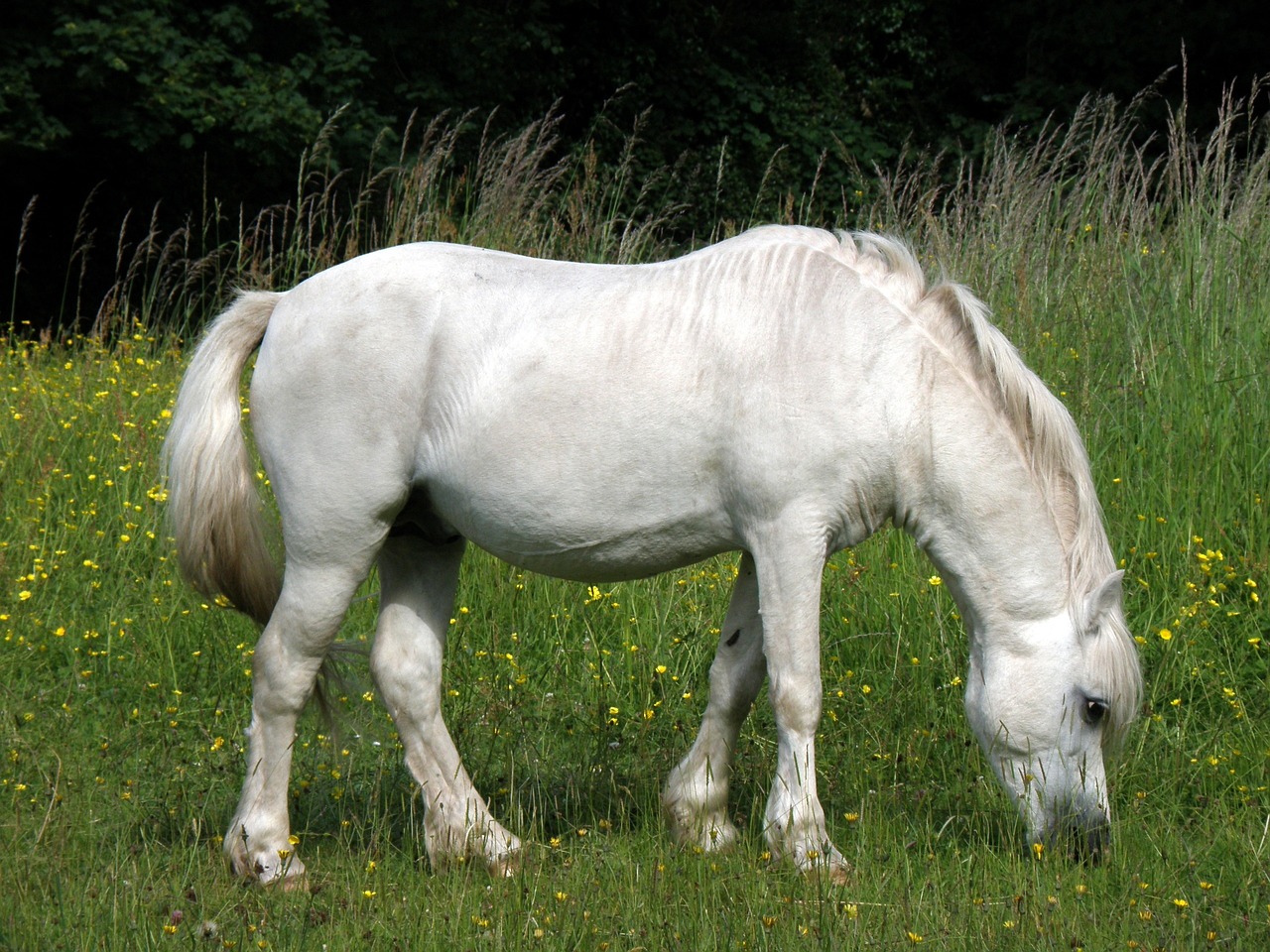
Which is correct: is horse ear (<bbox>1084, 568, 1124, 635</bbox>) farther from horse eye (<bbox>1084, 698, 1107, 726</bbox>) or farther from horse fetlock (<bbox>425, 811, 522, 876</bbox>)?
horse fetlock (<bbox>425, 811, 522, 876</bbox>)

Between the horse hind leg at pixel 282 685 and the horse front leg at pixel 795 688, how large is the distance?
1237 mm

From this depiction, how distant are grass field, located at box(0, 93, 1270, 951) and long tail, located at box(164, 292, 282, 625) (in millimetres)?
627

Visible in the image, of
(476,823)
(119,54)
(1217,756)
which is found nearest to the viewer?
(476,823)

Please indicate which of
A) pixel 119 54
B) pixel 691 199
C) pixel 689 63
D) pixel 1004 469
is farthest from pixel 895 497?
pixel 689 63

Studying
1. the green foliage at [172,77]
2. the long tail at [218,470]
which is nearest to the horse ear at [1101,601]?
the long tail at [218,470]

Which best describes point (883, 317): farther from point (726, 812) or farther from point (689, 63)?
point (689, 63)

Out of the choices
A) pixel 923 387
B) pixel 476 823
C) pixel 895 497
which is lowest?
pixel 476 823

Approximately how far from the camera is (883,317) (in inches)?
141

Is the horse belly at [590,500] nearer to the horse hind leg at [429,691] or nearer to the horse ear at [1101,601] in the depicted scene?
the horse hind leg at [429,691]

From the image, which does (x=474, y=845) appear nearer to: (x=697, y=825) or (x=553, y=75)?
(x=697, y=825)

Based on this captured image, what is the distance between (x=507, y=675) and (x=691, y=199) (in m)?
11.8

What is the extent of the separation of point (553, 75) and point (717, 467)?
14.2 m

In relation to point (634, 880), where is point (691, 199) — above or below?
below

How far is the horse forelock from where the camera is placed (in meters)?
3.58
